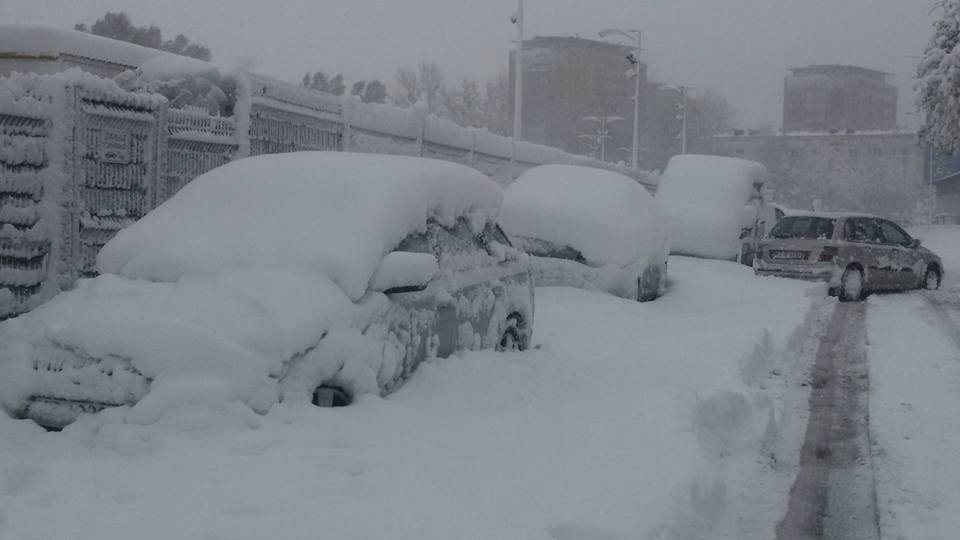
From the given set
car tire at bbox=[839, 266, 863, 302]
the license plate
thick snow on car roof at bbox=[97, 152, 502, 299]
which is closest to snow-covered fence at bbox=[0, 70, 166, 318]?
thick snow on car roof at bbox=[97, 152, 502, 299]

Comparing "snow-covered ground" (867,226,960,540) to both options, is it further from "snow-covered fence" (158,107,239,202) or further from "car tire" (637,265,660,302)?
"snow-covered fence" (158,107,239,202)

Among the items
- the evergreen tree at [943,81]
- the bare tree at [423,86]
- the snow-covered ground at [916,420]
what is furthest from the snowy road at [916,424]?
the bare tree at [423,86]

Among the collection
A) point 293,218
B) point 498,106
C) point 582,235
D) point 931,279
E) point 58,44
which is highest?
point 498,106

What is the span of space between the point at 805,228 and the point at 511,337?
36.6 feet

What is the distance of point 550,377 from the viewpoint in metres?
7.52

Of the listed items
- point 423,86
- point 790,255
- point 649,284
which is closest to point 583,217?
point 649,284

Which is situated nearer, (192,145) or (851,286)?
(192,145)

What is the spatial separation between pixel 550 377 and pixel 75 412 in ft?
11.4

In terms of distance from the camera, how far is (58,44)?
12977mm

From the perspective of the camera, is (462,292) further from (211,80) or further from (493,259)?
(211,80)

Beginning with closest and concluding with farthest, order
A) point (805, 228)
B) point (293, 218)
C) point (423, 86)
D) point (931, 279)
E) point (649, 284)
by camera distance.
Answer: point (293, 218) < point (649, 284) < point (805, 228) < point (931, 279) < point (423, 86)

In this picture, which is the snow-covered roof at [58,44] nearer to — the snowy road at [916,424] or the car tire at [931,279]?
the snowy road at [916,424]

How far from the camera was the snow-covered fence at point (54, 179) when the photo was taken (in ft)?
30.3

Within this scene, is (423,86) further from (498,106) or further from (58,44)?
(58,44)
